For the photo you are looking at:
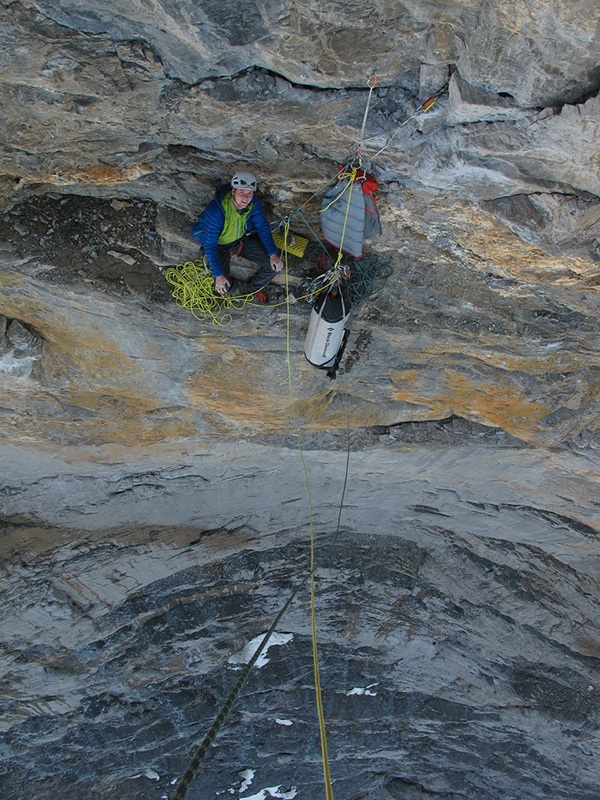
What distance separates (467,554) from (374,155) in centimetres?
545

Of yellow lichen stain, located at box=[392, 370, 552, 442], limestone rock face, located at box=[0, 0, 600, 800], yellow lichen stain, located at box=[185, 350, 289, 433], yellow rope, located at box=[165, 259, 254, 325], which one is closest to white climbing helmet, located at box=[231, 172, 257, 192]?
limestone rock face, located at box=[0, 0, 600, 800]

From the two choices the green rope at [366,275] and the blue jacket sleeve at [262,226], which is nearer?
the blue jacket sleeve at [262,226]

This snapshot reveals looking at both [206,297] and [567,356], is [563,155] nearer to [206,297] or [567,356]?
[567,356]

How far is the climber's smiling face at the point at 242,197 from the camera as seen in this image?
332 centimetres

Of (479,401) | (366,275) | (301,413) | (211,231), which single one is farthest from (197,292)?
(479,401)

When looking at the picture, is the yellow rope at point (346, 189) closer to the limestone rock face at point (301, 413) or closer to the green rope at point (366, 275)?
the limestone rock face at point (301, 413)

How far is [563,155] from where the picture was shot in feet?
8.63

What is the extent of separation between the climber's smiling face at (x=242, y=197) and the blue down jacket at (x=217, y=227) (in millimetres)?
148

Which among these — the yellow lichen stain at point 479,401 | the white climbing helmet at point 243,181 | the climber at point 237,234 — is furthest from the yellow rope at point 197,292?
the yellow lichen stain at point 479,401

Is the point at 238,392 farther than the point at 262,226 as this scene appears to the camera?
Yes

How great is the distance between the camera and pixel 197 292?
408 centimetres

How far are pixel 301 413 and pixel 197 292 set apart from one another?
6.06 ft

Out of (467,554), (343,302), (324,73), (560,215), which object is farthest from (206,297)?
(467,554)

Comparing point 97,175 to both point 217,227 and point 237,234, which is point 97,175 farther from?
point 237,234
